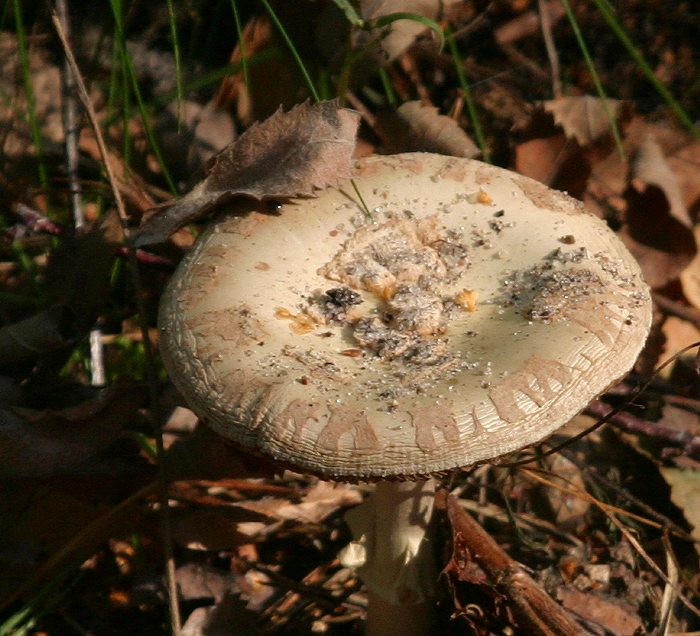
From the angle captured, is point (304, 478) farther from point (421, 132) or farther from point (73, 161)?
point (73, 161)

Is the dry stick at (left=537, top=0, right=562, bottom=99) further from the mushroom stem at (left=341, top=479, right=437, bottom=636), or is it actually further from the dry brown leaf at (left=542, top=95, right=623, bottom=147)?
the mushroom stem at (left=341, top=479, right=437, bottom=636)

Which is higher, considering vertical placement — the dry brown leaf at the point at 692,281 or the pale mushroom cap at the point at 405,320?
the pale mushroom cap at the point at 405,320

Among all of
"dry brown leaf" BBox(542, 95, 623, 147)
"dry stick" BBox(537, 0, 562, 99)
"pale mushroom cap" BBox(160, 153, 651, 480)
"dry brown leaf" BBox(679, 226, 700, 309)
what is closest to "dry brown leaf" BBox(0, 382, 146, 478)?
"pale mushroom cap" BBox(160, 153, 651, 480)

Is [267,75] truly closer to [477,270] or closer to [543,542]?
[477,270]

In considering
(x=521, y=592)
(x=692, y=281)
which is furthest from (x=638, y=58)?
(x=521, y=592)

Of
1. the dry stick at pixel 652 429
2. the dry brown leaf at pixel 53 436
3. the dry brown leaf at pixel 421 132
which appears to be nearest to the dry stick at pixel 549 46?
the dry brown leaf at pixel 421 132

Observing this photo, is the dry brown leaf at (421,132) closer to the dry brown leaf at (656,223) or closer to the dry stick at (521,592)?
the dry brown leaf at (656,223)
